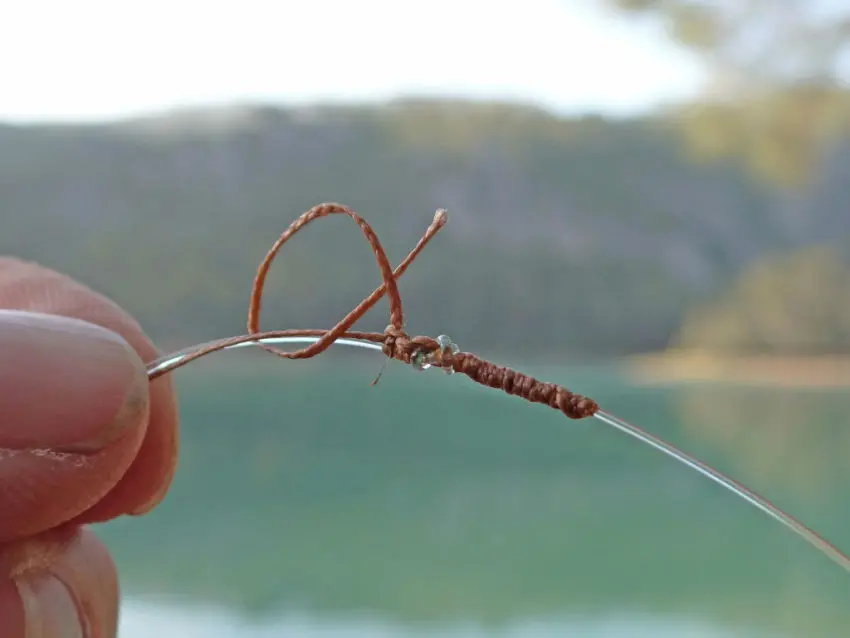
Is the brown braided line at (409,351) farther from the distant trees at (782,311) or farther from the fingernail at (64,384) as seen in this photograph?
the distant trees at (782,311)

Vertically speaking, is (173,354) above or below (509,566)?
below

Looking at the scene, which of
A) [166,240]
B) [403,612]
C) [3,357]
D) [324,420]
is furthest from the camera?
[166,240]

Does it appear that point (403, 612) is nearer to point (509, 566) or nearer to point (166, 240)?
point (509, 566)

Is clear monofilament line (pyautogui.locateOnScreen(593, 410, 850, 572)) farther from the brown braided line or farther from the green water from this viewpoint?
the green water

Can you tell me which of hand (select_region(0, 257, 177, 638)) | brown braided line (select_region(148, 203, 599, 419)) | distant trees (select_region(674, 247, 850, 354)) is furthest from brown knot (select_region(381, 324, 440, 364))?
distant trees (select_region(674, 247, 850, 354))

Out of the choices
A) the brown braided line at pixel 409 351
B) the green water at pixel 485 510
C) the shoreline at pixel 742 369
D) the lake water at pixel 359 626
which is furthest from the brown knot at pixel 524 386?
the shoreline at pixel 742 369

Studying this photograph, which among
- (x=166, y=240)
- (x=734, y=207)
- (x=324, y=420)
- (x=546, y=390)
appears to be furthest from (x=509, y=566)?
(x=734, y=207)

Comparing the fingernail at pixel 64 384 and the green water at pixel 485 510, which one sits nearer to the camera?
the fingernail at pixel 64 384

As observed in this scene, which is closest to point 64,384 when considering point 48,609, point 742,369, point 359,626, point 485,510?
point 48,609
